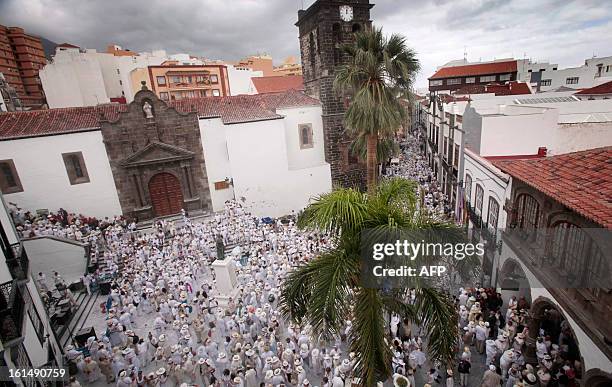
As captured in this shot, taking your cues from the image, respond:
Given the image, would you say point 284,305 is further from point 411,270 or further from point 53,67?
point 53,67

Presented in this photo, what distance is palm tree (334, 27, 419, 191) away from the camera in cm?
1384

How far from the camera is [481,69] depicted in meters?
54.2

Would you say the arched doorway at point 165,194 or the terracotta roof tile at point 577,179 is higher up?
the terracotta roof tile at point 577,179

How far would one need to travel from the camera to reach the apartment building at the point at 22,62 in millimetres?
50906

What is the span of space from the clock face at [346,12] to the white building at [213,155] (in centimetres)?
646

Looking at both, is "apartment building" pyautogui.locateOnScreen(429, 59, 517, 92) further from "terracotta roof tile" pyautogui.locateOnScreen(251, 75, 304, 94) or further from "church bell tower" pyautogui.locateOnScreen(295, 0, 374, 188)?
"church bell tower" pyautogui.locateOnScreen(295, 0, 374, 188)

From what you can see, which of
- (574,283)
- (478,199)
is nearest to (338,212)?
(574,283)

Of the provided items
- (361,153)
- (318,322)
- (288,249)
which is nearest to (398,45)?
(361,153)

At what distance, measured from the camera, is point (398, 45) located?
45.8ft

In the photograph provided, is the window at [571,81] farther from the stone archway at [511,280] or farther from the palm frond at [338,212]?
the palm frond at [338,212]

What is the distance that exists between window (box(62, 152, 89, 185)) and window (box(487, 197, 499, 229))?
24.1 m

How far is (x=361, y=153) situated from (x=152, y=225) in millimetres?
15492

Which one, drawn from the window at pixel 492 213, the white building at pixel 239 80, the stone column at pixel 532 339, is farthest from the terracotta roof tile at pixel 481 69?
the stone column at pixel 532 339

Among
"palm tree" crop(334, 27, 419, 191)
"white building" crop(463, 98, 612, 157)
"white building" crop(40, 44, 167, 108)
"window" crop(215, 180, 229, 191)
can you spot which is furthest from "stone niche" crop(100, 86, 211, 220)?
"white building" crop(40, 44, 167, 108)
